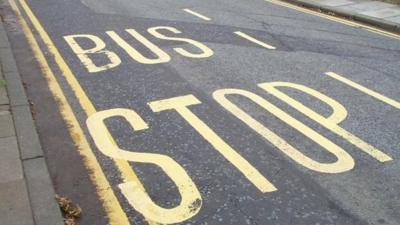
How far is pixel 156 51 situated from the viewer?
900cm

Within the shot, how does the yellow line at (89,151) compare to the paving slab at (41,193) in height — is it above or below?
below

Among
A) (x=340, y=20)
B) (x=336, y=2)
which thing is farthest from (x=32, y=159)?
(x=336, y=2)

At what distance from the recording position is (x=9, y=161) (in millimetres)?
4703

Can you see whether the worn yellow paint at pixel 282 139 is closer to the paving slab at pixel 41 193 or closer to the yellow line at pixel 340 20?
Result: the paving slab at pixel 41 193

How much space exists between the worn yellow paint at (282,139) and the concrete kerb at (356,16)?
6103 mm

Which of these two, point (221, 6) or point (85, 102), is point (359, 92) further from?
point (221, 6)

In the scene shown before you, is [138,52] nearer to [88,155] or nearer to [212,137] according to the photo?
[212,137]

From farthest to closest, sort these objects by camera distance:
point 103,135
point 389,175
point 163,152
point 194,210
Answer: point 103,135
point 163,152
point 389,175
point 194,210

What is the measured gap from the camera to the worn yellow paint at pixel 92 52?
26.4ft

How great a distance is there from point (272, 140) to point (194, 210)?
5.37 feet

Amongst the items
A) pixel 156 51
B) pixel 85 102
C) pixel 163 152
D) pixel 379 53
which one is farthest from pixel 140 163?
pixel 379 53

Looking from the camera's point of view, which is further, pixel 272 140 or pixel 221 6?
pixel 221 6

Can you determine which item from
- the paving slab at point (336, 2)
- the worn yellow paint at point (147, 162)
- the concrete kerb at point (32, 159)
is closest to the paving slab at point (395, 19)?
the paving slab at point (336, 2)

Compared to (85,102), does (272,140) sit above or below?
above
